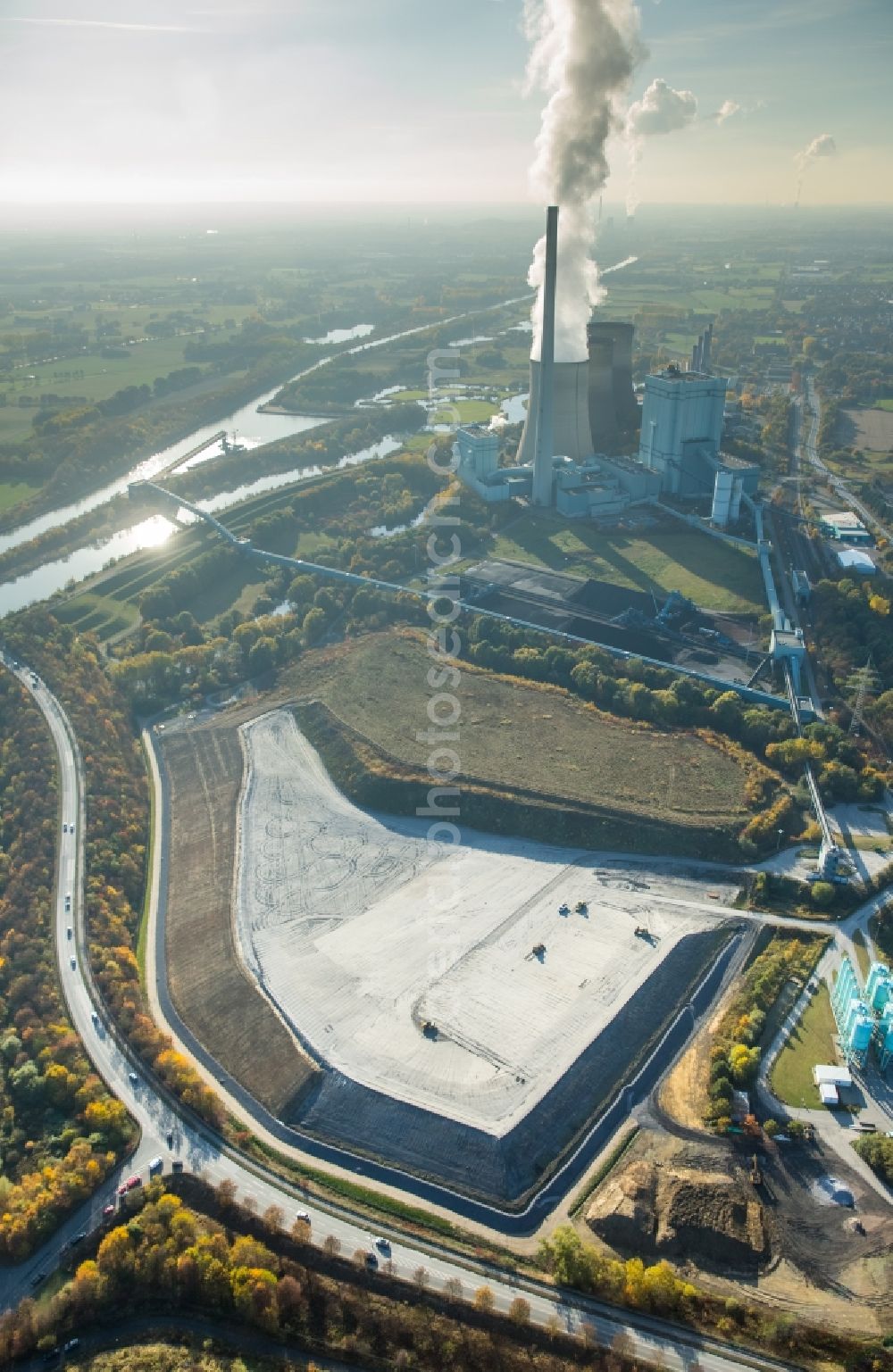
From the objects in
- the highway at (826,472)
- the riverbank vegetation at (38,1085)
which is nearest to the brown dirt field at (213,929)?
the riverbank vegetation at (38,1085)

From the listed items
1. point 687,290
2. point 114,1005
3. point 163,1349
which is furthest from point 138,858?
point 687,290

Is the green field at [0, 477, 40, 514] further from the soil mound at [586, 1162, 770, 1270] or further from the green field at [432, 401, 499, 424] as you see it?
the soil mound at [586, 1162, 770, 1270]

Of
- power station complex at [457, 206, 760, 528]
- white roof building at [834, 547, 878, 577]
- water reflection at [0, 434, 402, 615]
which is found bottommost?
water reflection at [0, 434, 402, 615]

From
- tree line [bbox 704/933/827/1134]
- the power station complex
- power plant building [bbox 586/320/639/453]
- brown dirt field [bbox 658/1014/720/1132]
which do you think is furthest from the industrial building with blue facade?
power plant building [bbox 586/320/639/453]

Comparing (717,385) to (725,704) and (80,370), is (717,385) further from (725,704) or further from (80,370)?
(80,370)

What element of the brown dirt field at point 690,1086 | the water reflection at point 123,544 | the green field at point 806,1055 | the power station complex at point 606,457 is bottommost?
the brown dirt field at point 690,1086

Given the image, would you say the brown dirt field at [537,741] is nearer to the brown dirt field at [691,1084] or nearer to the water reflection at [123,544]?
the brown dirt field at [691,1084]

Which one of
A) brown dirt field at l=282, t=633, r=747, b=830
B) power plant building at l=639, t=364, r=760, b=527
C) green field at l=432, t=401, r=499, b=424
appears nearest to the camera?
brown dirt field at l=282, t=633, r=747, b=830
